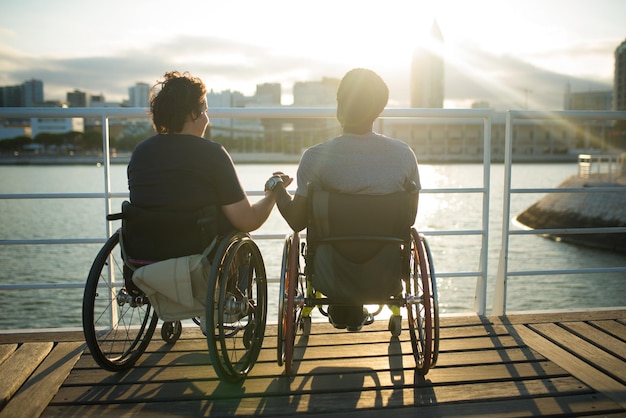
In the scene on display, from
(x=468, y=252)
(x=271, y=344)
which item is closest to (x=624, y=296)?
(x=468, y=252)

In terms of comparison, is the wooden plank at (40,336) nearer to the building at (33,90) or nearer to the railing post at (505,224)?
the railing post at (505,224)

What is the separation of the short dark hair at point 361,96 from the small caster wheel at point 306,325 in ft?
2.68

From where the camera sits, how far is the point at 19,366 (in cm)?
220

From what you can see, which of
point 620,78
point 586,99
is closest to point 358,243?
Answer: point 620,78

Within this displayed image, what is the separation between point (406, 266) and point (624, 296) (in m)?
13.8

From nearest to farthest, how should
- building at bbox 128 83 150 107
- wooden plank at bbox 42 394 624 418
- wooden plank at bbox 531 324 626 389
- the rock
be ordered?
wooden plank at bbox 42 394 624 418 → wooden plank at bbox 531 324 626 389 → building at bbox 128 83 150 107 → the rock

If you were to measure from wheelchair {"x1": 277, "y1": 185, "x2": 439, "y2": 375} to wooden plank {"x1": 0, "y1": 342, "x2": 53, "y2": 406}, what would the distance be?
0.87m

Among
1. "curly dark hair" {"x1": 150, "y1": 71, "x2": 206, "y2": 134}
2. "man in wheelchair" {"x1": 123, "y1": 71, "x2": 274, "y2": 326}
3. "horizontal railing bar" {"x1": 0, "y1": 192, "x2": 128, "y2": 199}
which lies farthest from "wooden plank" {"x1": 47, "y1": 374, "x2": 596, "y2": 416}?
"horizontal railing bar" {"x1": 0, "y1": 192, "x2": 128, "y2": 199}

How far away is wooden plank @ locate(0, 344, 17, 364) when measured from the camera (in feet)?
7.54

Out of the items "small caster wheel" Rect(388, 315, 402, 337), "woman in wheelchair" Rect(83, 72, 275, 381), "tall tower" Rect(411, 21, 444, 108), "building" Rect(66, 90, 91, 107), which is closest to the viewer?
"woman in wheelchair" Rect(83, 72, 275, 381)

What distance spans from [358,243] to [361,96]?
491 millimetres

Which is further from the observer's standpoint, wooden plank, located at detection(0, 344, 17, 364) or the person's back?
wooden plank, located at detection(0, 344, 17, 364)

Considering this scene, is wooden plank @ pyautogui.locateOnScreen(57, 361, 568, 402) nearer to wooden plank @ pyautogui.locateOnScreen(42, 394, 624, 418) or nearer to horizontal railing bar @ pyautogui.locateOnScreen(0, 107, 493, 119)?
wooden plank @ pyautogui.locateOnScreen(42, 394, 624, 418)

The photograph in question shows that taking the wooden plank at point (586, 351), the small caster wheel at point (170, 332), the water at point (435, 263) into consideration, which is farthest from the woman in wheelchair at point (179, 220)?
the water at point (435, 263)
